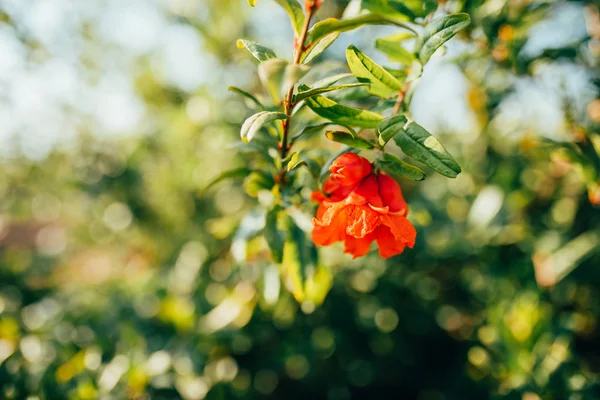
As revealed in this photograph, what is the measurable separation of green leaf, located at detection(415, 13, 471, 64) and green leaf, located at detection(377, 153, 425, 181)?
7.6 inches

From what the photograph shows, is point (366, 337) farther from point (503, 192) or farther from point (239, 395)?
point (503, 192)

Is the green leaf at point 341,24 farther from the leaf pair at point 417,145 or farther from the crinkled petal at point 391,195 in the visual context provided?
the crinkled petal at point 391,195

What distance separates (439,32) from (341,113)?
0.73 feet

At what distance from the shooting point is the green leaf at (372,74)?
2.15ft

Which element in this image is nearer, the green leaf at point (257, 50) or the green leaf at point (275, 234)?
the green leaf at point (257, 50)

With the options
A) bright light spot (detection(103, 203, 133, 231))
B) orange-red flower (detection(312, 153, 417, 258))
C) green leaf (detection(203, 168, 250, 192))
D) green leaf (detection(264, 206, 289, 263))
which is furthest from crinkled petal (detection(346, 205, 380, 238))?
bright light spot (detection(103, 203, 133, 231))

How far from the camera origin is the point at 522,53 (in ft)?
3.69

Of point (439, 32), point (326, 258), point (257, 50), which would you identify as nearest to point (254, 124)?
point (257, 50)

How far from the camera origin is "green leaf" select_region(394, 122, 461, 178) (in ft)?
1.90

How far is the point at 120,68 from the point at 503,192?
2.35 m

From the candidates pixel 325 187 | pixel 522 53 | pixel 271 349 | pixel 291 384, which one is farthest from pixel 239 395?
pixel 522 53

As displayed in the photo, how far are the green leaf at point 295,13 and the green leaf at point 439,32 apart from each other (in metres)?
0.23

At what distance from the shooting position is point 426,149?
1.98 feet

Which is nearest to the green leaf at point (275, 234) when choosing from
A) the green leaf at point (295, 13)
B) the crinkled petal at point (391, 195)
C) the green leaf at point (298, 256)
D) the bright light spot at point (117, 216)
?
the green leaf at point (298, 256)
